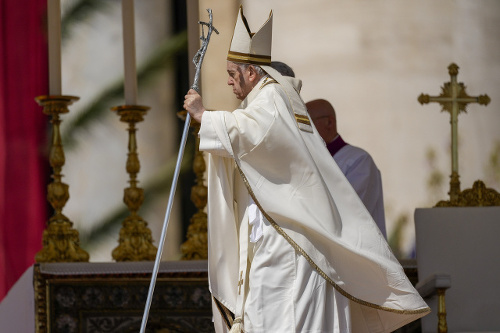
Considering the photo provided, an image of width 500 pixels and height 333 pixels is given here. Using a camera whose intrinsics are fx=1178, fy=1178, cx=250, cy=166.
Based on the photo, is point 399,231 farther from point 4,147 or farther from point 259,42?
point 259,42

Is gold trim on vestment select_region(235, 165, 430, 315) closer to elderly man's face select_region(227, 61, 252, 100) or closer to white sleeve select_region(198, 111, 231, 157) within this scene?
white sleeve select_region(198, 111, 231, 157)

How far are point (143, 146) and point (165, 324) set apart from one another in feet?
5.89

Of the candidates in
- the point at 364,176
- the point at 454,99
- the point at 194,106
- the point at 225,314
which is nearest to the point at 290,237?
the point at 225,314

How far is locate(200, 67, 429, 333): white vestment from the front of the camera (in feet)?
15.9

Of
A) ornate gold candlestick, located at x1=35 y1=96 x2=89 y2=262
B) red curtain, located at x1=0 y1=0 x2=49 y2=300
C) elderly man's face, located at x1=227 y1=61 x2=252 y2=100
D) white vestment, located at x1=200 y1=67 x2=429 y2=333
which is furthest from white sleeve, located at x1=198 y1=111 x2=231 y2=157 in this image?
red curtain, located at x1=0 y1=0 x2=49 y2=300

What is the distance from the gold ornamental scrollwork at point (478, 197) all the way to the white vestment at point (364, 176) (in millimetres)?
482

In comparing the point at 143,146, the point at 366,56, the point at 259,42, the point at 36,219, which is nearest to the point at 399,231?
the point at 366,56

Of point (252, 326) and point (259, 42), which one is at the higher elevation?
point (259, 42)

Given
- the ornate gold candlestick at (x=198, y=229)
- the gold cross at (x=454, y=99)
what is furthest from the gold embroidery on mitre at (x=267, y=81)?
the gold cross at (x=454, y=99)

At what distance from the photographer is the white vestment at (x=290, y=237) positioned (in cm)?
486

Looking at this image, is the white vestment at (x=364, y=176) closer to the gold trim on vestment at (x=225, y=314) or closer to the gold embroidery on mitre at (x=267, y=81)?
the gold embroidery on mitre at (x=267, y=81)

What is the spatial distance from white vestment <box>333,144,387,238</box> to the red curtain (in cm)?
211

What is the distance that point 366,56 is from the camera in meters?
8.33

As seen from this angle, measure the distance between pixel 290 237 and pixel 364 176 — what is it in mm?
1987
